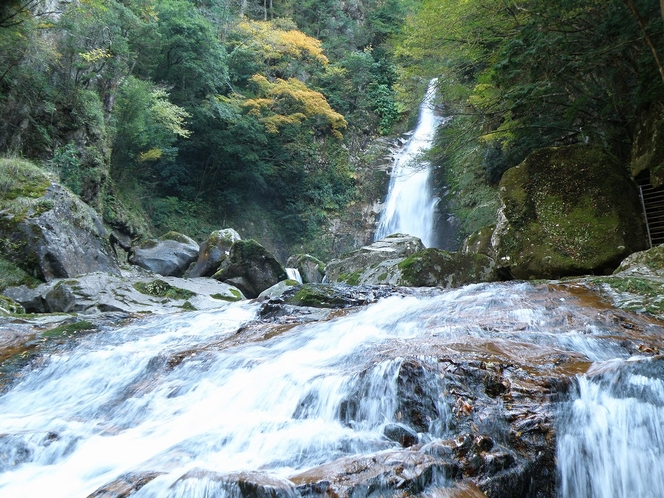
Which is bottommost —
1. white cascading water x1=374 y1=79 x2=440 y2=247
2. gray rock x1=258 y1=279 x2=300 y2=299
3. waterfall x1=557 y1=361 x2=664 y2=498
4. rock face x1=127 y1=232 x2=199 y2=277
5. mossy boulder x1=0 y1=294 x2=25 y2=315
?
waterfall x1=557 y1=361 x2=664 y2=498

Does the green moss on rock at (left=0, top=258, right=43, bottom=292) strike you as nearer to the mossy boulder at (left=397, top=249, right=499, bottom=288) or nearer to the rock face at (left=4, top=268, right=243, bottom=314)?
the rock face at (left=4, top=268, right=243, bottom=314)

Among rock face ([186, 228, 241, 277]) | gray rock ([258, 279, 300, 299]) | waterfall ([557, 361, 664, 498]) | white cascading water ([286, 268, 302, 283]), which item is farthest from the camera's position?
white cascading water ([286, 268, 302, 283])

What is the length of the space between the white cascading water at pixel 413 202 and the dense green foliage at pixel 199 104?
3.06 meters

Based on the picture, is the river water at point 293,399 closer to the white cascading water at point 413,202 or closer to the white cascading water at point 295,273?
the white cascading water at point 295,273

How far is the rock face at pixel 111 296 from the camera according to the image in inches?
368

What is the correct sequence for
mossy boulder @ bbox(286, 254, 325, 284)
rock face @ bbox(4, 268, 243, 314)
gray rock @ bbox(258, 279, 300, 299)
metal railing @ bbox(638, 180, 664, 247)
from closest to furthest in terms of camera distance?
metal railing @ bbox(638, 180, 664, 247), rock face @ bbox(4, 268, 243, 314), gray rock @ bbox(258, 279, 300, 299), mossy boulder @ bbox(286, 254, 325, 284)

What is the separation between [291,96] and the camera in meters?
22.1

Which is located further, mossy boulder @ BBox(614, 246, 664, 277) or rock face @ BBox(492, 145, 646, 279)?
rock face @ BBox(492, 145, 646, 279)

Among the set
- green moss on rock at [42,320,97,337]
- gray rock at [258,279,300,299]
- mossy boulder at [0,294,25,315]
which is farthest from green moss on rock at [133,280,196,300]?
green moss on rock at [42,320,97,337]

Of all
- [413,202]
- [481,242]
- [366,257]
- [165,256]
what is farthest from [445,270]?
[413,202]

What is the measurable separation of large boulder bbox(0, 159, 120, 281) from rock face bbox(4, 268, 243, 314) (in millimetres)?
734

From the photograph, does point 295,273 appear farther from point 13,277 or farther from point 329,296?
point 329,296

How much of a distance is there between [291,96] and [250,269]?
11.1 metres

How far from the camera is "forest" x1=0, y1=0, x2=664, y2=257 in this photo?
26.2 ft
